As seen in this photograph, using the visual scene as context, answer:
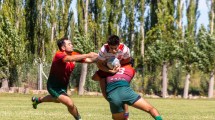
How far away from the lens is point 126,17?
46.7m

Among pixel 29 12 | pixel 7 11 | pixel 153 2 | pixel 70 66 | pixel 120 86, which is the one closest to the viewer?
pixel 120 86

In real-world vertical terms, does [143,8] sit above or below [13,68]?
above

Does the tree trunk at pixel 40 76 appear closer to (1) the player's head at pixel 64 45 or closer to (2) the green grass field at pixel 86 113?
(2) the green grass field at pixel 86 113

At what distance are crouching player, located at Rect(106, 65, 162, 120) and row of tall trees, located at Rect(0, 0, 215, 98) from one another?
34.1 meters

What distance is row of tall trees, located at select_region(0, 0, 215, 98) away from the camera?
4456cm

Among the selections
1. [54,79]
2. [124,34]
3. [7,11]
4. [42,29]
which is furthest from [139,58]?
[54,79]

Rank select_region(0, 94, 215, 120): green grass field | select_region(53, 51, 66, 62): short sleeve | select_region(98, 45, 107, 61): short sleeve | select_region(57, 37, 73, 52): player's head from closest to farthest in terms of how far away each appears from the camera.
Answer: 1. select_region(98, 45, 107, 61): short sleeve
2. select_region(53, 51, 66, 62): short sleeve
3. select_region(57, 37, 73, 52): player's head
4. select_region(0, 94, 215, 120): green grass field

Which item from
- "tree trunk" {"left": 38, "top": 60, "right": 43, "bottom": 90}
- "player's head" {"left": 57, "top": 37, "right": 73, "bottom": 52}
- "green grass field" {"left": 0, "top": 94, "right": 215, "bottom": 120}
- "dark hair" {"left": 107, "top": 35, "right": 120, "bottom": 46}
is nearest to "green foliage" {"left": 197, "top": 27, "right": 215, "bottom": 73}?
"tree trunk" {"left": 38, "top": 60, "right": 43, "bottom": 90}

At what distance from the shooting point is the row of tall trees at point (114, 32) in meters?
44.6

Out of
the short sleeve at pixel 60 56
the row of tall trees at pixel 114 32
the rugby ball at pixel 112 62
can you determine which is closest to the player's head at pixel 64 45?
the short sleeve at pixel 60 56

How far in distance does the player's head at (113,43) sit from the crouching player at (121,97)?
42cm

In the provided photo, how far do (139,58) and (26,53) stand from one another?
372 inches

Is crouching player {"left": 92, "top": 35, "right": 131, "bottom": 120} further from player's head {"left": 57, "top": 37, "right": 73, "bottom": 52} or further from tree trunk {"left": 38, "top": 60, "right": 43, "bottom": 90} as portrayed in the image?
tree trunk {"left": 38, "top": 60, "right": 43, "bottom": 90}

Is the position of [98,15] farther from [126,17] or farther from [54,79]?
[54,79]
